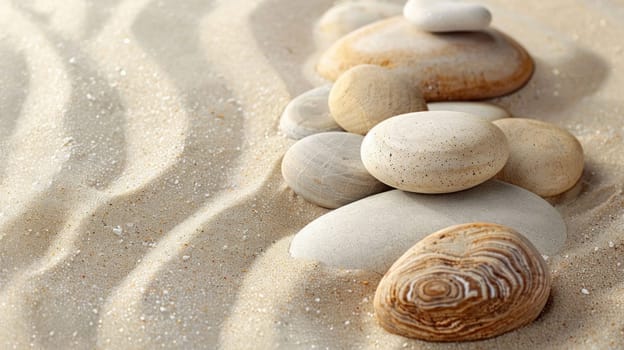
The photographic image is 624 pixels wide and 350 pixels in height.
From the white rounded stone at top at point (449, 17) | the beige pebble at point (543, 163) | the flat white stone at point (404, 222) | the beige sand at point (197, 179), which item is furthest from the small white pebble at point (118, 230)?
the white rounded stone at top at point (449, 17)

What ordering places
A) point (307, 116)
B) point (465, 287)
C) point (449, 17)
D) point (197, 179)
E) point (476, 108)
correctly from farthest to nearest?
point (449, 17), point (476, 108), point (307, 116), point (197, 179), point (465, 287)

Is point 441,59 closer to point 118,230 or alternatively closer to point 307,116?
point 307,116

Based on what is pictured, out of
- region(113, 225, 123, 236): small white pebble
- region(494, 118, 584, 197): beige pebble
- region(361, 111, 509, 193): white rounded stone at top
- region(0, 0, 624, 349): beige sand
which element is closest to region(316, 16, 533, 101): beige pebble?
region(0, 0, 624, 349): beige sand

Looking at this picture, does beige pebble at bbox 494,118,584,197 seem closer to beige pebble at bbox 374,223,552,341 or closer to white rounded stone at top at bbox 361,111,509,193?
white rounded stone at top at bbox 361,111,509,193

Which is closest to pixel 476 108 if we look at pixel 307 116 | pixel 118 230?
pixel 307 116

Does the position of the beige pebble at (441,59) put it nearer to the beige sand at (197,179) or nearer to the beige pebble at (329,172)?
the beige sand at (197,179)

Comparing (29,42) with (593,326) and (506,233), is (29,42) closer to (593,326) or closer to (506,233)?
(506,233)

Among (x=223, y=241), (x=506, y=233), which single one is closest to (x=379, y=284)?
(x=506, y=233)
